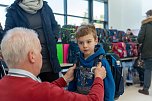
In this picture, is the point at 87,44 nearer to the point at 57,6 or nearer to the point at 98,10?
the point at 57,6

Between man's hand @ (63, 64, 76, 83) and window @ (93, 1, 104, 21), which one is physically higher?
window @ (93, 1, 104, 21)

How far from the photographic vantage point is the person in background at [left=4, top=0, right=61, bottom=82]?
223 centimetres

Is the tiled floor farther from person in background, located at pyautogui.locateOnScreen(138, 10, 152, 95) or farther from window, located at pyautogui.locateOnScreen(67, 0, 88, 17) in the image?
window, located at pyautogui.locateOnScreen(67, 0, 88, 17)

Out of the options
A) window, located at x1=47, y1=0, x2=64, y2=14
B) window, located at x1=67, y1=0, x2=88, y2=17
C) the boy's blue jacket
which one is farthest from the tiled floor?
window, located at x1=67, y1=0, x2=88, y2=17

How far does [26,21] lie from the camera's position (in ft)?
7.22

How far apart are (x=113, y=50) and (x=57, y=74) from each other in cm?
272

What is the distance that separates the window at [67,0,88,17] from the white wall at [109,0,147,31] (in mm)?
1137

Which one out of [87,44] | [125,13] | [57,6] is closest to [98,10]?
[125,13]

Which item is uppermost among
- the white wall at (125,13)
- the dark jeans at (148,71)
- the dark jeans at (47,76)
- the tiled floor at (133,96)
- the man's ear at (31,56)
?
the white wall at (125,13)

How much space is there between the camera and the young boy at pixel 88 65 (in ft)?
5.29

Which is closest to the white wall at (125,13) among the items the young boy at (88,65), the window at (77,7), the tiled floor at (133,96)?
the window at (77,7)

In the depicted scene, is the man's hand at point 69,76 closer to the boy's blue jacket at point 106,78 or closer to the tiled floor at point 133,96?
the boy's blue jacket at point 106,78

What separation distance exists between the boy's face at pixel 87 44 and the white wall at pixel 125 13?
7530 mm

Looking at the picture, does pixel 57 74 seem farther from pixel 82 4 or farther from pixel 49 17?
pixel 82 4
